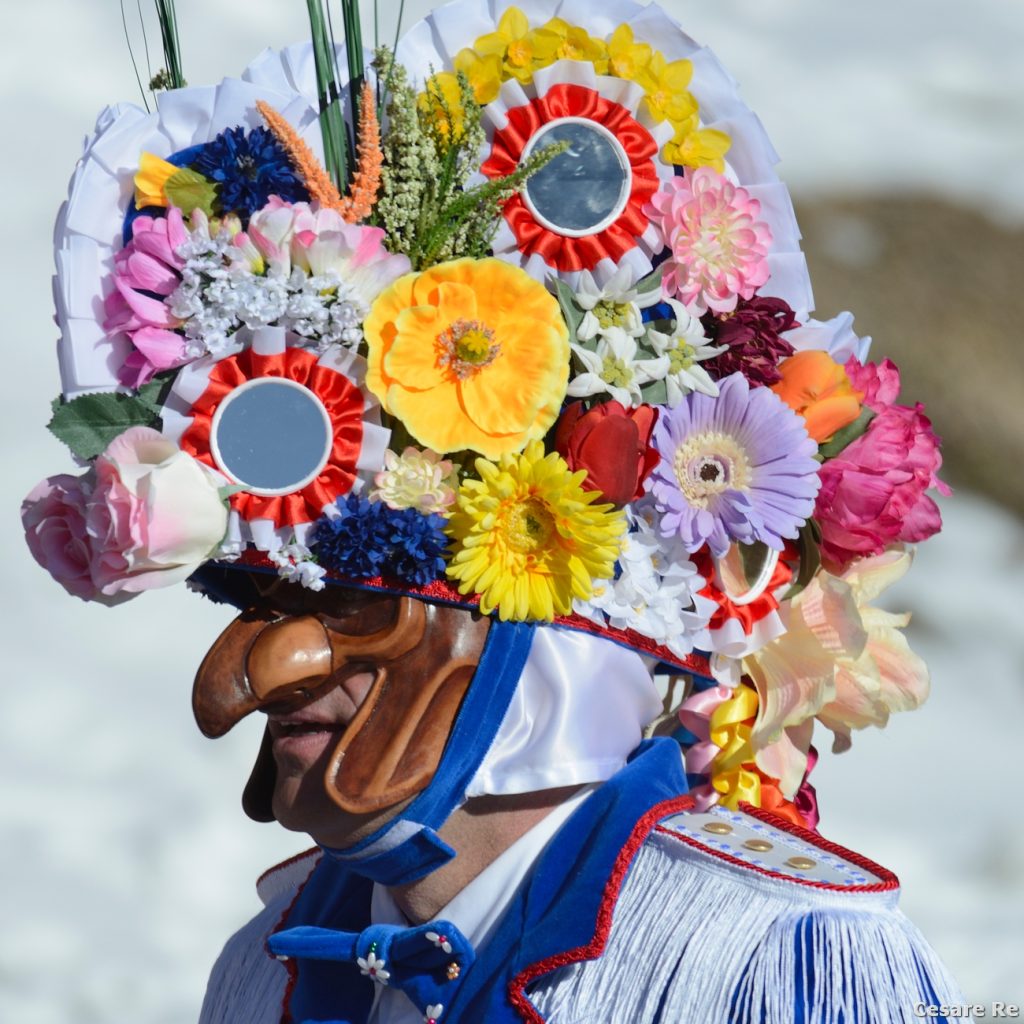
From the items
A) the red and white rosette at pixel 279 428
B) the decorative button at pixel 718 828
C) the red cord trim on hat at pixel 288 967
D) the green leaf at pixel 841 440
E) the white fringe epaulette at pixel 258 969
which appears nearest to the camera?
the red and white rosette at pixel 279 428

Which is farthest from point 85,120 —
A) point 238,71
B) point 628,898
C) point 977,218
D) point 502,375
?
point 628,898

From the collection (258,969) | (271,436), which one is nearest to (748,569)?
(271,436)

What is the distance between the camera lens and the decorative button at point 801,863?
2.16 metres

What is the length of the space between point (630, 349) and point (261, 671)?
61cm

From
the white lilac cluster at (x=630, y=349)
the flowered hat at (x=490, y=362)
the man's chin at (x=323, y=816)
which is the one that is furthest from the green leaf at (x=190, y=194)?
the man's chin at (x=323, y=816)

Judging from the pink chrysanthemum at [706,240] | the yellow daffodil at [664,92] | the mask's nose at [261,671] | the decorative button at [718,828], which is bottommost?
the decorative button at [718,828]

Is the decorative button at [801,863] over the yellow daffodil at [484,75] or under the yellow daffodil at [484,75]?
under

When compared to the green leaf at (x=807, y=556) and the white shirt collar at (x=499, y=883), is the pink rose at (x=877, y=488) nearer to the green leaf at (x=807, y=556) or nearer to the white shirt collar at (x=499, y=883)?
the green leaf at (x=807, y=556)

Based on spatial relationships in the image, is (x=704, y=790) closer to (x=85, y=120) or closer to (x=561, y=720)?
(x=561, y=720)

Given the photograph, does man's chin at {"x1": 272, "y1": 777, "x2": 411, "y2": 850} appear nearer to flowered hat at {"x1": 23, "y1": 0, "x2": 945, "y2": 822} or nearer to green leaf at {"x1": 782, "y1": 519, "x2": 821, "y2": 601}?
flowered hat at {"x1": 23, "y1": 0, "x2": 945, "y2": 822}

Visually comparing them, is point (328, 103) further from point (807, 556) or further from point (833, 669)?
point (833, 669)

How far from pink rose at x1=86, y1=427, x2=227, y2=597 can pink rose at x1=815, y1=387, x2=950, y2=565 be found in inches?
32.2

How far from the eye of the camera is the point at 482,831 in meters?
2.24

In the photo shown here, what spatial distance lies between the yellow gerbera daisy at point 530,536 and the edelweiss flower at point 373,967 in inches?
20.4
